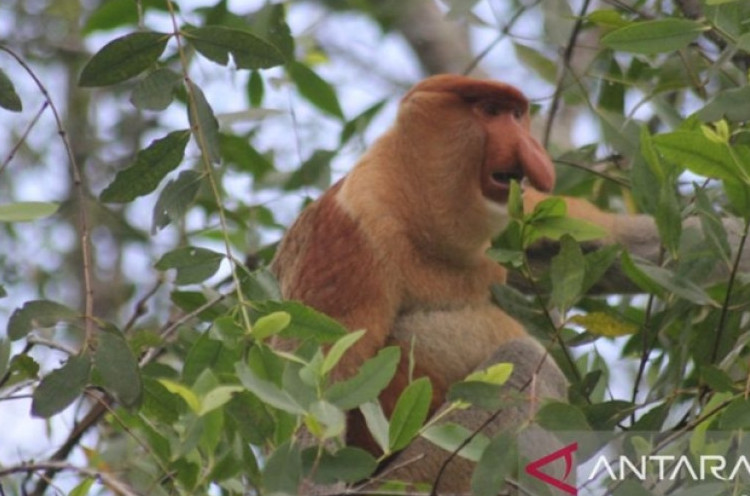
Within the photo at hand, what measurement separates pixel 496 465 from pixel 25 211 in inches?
34.3

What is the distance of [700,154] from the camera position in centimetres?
255

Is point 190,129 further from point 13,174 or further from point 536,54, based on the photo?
point 13,174

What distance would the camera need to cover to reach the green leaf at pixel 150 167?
275 centimetres

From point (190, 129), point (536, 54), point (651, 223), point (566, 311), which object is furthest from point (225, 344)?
point (536, 54)

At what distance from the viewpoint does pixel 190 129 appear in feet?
9.02

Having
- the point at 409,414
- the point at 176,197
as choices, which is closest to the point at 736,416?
the point at 409,414

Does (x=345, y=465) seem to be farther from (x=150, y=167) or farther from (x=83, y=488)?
(x=150, y=167)

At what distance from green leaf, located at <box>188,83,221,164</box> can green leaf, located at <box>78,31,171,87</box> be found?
0.33ft

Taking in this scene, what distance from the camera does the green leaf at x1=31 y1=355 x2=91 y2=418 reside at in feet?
7.67

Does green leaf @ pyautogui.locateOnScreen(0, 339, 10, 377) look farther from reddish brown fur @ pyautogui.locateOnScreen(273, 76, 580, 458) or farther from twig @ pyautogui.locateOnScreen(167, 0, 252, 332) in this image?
reddish brown fur @ pyautogui.locateOnScreen(273, 76, 580, 458)

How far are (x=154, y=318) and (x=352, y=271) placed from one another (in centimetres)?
203

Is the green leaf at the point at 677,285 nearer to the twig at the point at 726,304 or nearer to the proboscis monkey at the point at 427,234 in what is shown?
the twig at the point at 726,304

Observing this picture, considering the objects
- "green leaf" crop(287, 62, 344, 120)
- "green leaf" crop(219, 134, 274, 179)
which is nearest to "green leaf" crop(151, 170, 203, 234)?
"green leaf" crop(287, 62, 344, 120)

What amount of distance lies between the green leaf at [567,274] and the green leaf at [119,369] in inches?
33.0
